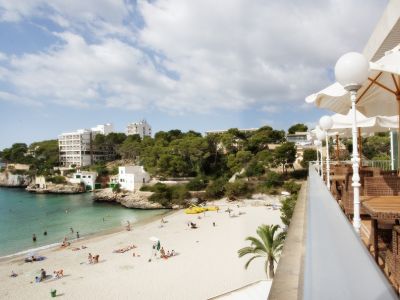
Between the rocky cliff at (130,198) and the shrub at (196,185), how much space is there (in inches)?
213

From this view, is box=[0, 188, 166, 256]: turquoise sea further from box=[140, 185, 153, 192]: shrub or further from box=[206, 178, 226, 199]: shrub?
box=[206, 178, 226, 199]: shrub

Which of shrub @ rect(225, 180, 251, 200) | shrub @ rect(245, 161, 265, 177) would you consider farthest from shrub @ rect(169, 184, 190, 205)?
shrub @ rect(245, 161, 265, 177)

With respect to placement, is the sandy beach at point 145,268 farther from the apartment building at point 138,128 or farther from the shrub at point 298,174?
the apartment building at point 138,128

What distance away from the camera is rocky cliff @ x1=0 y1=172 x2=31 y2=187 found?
269 feet

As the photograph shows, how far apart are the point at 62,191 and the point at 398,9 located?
65741mm

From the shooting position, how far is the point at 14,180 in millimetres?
83750

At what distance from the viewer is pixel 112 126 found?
122 m

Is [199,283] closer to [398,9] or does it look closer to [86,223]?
[398,9]

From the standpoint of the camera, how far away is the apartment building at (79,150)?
85.2 metres

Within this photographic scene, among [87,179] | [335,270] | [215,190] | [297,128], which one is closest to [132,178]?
[87,179]

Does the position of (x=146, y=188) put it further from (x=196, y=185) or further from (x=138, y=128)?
(x=138, y=128)

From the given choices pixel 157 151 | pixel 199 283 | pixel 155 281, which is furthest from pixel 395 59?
pixel 157 151

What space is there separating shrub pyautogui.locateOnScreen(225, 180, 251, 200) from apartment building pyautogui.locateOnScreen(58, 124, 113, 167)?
50281 mm

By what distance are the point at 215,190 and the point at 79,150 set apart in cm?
5120
